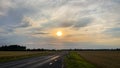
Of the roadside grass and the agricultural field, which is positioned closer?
the roadside grass

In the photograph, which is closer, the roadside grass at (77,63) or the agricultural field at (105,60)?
the roadside grass at (77,63)

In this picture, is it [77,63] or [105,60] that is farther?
[105,60]

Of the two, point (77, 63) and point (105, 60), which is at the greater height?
point (105, 60)
